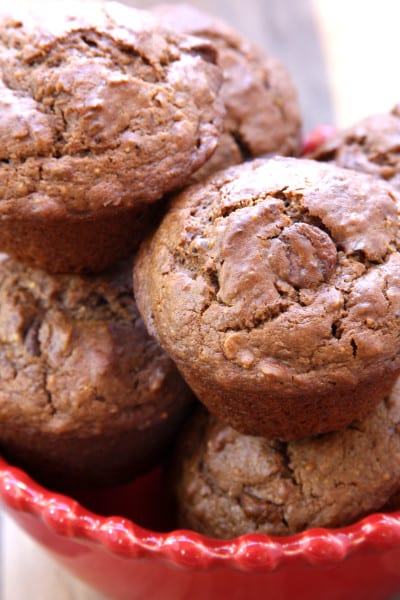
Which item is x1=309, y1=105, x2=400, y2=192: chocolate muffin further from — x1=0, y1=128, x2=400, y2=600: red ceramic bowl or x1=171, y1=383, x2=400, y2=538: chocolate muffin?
x1=0, y1=128, x2=400, y2=600: red ceramic bowl

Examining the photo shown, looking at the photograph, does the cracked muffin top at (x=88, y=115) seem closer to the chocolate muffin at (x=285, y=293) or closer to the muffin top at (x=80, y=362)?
the chocolate muffin at (x=285, y=293)

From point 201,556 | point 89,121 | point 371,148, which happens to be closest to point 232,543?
point 201,556

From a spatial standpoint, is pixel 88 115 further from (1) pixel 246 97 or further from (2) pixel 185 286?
(1) pixel 246 97

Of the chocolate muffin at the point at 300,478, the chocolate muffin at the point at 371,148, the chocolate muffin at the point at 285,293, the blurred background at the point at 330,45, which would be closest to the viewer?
the chocolate muffin at the point at 285,293

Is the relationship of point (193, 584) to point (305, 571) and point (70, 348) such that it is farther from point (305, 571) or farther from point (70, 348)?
point (70, 348)

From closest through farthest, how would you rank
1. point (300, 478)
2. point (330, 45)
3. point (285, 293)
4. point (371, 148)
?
1. point (285, 293)
2. point (300, 478)
3. point (371, 148)
4. point (330, 45)

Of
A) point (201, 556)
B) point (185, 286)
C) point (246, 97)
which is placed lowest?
point (201, 556)

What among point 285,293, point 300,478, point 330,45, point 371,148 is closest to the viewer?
point 285,293

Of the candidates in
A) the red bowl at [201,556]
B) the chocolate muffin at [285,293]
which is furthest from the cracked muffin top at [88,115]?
the red bowl at [201,556]
